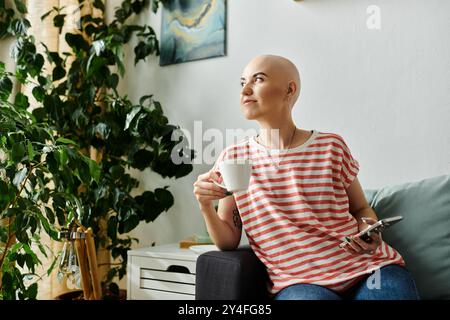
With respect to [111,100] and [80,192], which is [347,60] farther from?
[80,192]

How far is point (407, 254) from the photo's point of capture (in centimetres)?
146

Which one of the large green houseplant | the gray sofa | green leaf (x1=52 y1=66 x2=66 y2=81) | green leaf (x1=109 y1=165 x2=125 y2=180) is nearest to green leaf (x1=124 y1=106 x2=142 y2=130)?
the large green houseplant

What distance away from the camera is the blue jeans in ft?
4.04

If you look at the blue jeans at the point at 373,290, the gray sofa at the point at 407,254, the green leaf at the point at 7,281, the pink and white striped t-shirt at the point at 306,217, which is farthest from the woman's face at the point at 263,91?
A: the green leaf at the point at 7,281

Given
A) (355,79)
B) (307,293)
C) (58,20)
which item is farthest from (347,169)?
(58,20)

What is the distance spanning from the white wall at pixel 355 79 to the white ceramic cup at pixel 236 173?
903mm

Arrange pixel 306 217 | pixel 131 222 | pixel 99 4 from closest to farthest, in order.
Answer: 1. pixel 306 217
2. pixel 131 222
3. pixel 99 4

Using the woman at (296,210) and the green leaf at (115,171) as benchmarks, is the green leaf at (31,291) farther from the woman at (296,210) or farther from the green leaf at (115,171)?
the woman at (296,210)

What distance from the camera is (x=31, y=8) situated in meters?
2.39

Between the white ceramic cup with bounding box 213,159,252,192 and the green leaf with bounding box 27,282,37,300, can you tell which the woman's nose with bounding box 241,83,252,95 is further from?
the green leaf with bounding box 27,282,37,300

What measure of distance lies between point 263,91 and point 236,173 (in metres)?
0.41

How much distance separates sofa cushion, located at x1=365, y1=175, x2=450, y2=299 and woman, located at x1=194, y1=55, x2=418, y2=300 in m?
0.09

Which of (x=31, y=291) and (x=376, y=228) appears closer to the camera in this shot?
(x=376, y=228)

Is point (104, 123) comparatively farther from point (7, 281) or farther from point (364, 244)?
point (364, 244)
